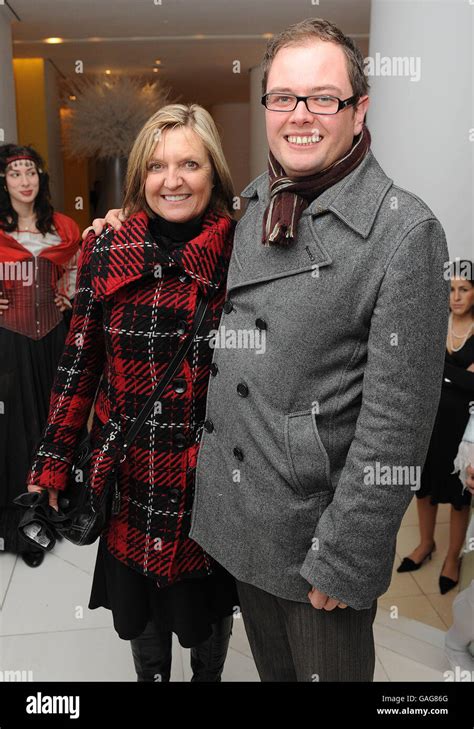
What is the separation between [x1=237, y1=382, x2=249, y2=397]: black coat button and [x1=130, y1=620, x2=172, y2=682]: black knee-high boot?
78cm

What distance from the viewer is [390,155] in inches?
138

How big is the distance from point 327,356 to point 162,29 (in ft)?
16.9

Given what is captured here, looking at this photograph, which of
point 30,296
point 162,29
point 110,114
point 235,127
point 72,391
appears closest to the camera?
point 72,391

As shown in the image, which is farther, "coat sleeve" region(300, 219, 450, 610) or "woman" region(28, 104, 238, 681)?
"woman" region(28, 104, 238, 681)

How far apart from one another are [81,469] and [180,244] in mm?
611

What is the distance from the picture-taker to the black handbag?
5.04 ft

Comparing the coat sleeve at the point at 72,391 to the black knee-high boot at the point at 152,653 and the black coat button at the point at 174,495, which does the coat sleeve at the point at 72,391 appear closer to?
the black coat button at the point at 174,495

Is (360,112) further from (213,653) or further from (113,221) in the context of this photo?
(213,653)

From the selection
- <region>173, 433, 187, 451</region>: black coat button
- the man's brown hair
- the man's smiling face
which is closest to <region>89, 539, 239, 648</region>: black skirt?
<region>173, 433, 187, 451</region>: black coat button

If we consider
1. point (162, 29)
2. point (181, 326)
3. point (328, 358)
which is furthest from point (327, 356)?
point (162, 29)

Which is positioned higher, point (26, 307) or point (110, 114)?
point (110, 114)

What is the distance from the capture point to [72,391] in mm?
1710

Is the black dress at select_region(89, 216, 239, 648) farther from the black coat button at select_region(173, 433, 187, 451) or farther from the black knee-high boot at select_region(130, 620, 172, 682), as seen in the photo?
the black coat button at select_region(173, 433, 187, 451)

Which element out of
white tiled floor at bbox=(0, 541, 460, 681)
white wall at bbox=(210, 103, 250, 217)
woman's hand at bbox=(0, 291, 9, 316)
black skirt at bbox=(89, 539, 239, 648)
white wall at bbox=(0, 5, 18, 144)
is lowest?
white tiled floor at bbox=(0, 541, 460, 681)
